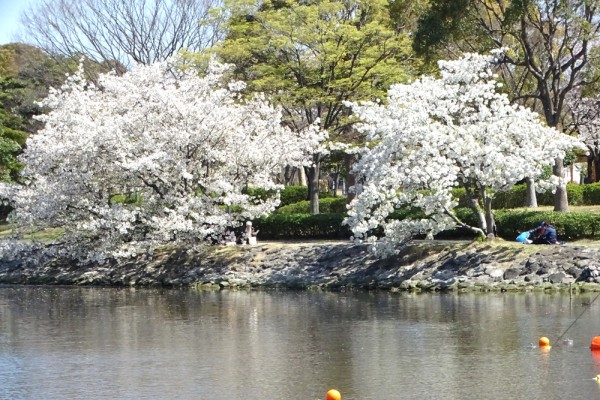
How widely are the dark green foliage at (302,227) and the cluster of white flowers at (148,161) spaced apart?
221 cm

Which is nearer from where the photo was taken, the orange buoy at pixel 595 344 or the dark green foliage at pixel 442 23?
the orange buoy at pixel 595 344

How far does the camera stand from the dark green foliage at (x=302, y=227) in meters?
30.2

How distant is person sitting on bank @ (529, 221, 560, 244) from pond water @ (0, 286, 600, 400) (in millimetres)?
2790

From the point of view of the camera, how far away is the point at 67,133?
27891 mm

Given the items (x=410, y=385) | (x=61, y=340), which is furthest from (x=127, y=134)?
(x=410, y=385)

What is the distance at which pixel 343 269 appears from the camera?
26125mm

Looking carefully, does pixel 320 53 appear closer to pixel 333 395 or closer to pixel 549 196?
pixel 549 196

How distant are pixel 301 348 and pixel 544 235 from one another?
10.8 m

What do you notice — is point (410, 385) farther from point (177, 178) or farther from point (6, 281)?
point (6, 281)

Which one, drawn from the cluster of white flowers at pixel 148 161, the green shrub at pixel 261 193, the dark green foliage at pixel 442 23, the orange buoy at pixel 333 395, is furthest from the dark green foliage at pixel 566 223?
the green shrub at pixel 261 193

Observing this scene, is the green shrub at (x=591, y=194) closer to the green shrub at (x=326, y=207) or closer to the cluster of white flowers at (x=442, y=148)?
the green shrub at (x=326, y=207)

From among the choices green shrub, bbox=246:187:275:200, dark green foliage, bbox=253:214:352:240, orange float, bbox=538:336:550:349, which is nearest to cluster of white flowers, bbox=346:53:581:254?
dark green foliage, bbox=253:214:352:240

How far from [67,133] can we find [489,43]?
13745mm

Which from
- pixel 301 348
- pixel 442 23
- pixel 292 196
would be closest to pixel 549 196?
pixel 442 23
